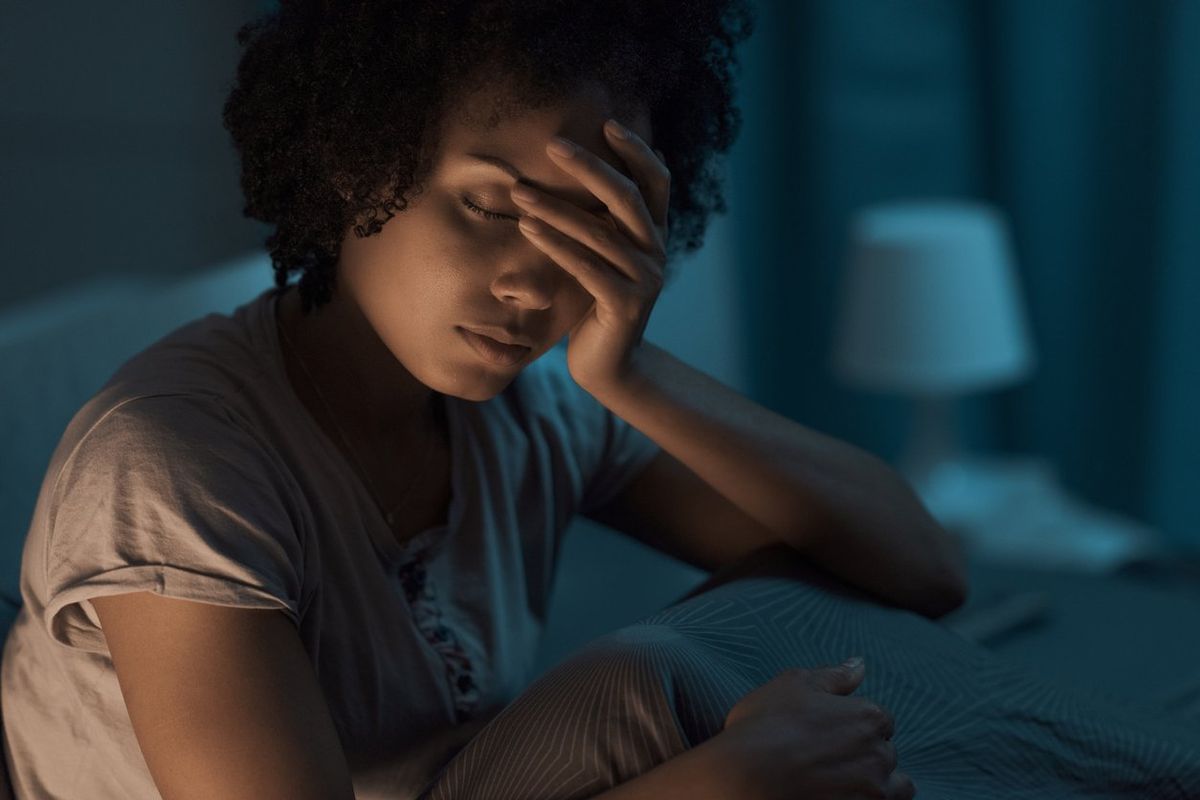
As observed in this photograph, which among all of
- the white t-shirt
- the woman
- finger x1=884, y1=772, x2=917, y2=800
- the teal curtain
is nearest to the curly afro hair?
the woman

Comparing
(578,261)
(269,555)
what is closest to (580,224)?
(578,261)

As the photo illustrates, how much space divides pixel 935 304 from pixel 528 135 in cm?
188

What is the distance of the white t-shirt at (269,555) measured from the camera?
0.84 meters

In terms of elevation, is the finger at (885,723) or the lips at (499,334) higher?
the lips at (499,334)

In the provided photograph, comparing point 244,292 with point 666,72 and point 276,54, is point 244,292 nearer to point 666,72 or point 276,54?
point 276,54

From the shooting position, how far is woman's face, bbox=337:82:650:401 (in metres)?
0.89

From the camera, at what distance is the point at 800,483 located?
115 centimetres

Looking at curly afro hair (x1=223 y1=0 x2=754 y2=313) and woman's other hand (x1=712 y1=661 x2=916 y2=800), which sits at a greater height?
curly afro hair (x1=223 y1=0 x2=754 y2=313)

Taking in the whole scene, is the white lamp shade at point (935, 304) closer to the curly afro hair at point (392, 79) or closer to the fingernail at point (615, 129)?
the curly afro hair at point (392, 79)

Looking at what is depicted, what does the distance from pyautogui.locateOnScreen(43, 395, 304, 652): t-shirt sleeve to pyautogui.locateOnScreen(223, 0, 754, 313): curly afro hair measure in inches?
7.1

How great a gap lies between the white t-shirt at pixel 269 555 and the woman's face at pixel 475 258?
0.12 metres

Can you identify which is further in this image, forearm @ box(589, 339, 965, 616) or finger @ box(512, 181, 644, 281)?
forearm @ box(589, 339, 965, 616)

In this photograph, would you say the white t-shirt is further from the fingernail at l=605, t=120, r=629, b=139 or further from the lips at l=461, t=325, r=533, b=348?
the fingernail at l=605, t=120, r=629, b=139

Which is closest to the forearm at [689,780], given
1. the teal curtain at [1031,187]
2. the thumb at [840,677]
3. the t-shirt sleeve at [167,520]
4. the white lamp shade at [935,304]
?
the thumb at [840,677]
